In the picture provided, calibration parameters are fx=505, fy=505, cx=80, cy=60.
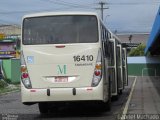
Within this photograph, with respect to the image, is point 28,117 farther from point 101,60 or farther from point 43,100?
point 101,60

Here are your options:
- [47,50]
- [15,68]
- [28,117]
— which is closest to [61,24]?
[47,50]

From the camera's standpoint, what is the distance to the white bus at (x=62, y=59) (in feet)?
49.0

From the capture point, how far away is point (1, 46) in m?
87.1

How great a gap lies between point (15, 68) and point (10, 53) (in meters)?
36.5

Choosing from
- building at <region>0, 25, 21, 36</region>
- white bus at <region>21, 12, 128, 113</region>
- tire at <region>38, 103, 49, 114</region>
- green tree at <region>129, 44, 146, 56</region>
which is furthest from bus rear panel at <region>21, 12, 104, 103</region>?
building at <region>0, 25, 21, 36</region>

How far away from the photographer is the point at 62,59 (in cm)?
1516

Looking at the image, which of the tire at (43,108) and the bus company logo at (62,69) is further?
the tire at (43,108)

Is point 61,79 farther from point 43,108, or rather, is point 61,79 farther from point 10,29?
point 10,29

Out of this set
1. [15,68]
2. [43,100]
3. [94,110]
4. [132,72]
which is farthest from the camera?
[132,72]

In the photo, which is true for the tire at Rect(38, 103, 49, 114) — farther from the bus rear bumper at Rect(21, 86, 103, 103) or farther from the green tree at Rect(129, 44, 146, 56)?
the green tree at Rect(129, 44, 146, 56)

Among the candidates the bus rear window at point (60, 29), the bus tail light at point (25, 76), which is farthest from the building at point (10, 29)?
the bus tail light at point (25, 76)

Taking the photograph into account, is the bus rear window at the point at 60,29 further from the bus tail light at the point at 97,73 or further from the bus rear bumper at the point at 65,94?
the bus rear bumper at the point at 65,94

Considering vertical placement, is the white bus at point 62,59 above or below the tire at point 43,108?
above

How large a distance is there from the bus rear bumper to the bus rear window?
1.52 metres
